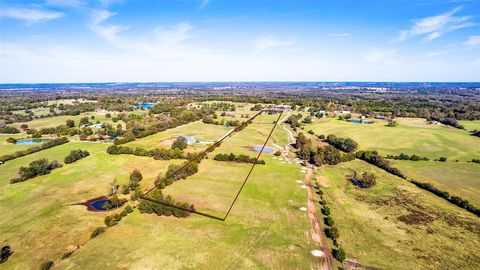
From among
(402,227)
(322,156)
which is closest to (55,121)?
(322,156)

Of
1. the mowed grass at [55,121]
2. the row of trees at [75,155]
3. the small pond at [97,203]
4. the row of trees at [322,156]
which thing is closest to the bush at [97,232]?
the small pond at [97,203]

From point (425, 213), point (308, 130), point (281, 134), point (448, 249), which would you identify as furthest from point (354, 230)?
point (308, 130)

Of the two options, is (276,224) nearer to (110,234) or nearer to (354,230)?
(354,230)

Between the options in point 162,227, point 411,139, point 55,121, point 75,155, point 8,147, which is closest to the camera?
point 162,227

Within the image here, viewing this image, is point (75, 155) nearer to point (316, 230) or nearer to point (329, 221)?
point (316, 230)

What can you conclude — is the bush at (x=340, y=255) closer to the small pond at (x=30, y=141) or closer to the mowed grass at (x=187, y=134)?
the mowed grass at (x=187, y=134)

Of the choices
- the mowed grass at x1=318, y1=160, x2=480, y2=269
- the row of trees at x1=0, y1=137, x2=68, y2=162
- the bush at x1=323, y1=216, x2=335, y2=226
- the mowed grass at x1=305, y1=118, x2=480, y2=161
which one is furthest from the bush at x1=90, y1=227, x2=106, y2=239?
the mowed grass at x1=305, y1=118, x2=480, y2=161
